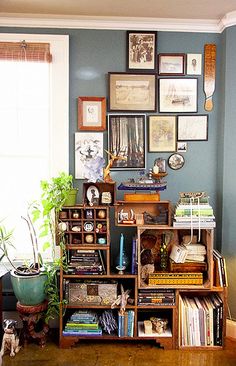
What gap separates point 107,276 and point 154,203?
2.15 feet

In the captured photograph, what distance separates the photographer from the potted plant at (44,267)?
3.03 metres

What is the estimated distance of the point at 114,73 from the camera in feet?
11.1

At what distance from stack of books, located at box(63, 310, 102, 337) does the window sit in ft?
2.38

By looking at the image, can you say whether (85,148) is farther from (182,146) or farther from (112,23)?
(112,23)

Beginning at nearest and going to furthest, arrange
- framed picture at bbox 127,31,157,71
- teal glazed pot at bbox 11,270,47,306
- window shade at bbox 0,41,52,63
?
teal glazed pot at bbox 11,270,47,306
window shade at bbox 0,41,52,63
framed picture at bbox 127,31,157,71

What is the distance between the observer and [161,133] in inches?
135

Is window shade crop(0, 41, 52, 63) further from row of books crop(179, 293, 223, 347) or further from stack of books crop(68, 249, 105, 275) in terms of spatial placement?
row of books crop(179, 293, 223, 347)

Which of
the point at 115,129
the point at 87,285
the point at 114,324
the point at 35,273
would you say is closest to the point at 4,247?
the point at 35,273

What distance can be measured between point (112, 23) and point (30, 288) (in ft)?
7.17

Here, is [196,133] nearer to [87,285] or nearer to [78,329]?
[87,285]

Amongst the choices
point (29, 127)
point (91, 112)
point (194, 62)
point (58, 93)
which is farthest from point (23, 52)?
point (194, 62)

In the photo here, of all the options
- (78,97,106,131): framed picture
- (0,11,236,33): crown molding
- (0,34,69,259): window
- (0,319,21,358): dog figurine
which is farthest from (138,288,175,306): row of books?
(0,11,236,33): crown molding

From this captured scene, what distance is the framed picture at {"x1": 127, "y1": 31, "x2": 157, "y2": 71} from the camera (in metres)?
3.38

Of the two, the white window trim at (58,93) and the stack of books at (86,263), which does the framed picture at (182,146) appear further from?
the stack of books at (86,263)
